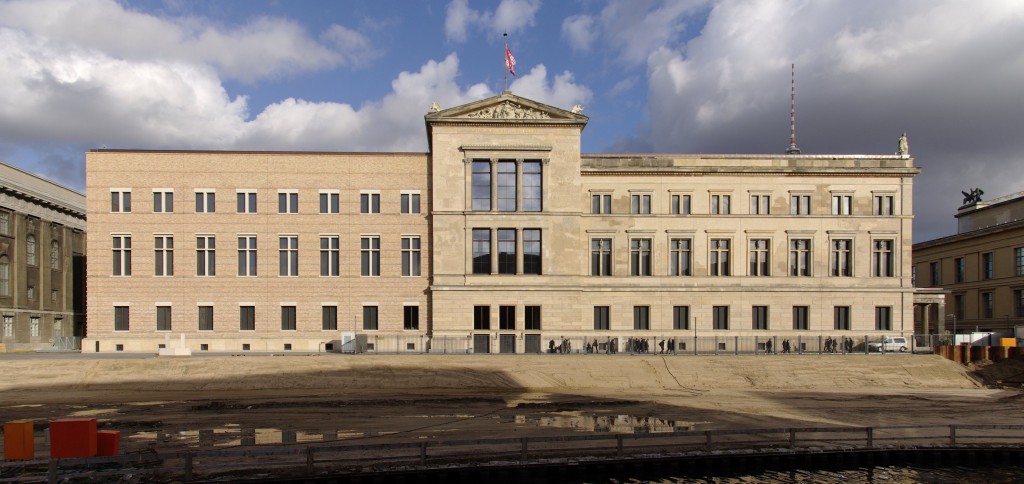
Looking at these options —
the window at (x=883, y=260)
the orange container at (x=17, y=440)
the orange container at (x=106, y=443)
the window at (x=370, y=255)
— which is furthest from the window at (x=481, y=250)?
the orange container at (x=17, y=440)

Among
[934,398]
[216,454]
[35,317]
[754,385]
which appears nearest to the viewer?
[216,454]

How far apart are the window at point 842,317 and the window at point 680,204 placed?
15.5 meters

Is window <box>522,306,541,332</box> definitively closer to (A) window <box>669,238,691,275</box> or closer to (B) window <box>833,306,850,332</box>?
(A) window <box>669,238,691,275</box>

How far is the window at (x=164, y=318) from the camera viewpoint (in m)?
60.3

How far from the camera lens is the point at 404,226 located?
204 ft

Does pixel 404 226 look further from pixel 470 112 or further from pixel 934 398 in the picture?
pixel 934 398

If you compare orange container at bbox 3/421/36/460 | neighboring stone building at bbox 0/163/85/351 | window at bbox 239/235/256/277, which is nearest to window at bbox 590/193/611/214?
window at bbox 239/235/256/277

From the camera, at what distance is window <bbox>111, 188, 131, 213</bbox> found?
6038 centimetres

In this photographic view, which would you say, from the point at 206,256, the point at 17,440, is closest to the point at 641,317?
the point at 206,256

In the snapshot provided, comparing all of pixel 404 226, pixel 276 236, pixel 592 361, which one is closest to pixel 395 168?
pixel 404 226

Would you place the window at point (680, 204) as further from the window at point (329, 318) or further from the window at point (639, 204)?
the window at point (329, 318)

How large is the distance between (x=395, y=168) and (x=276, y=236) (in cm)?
1141

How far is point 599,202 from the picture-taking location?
63.6 m

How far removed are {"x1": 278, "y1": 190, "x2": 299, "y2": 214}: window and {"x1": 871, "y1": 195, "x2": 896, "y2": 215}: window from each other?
50.0 meters
